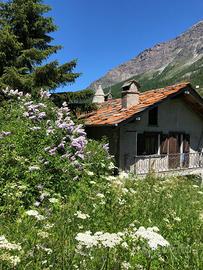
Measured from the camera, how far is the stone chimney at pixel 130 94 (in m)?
20.0

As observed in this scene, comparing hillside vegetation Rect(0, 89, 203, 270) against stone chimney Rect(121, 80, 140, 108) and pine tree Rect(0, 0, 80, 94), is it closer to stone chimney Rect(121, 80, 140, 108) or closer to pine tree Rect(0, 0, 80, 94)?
pine tree Rect(0, 0, 80, 94)

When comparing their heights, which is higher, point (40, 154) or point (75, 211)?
point (40, 154)

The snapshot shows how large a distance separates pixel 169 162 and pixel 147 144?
212 cm

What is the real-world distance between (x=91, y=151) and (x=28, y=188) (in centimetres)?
477

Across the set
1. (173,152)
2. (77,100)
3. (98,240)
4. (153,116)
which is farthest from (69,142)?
(173,152)

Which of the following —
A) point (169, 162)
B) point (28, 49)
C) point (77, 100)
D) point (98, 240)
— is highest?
point (28, 49)

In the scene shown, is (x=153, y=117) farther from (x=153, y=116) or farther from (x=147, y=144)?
(x=147, y=144)

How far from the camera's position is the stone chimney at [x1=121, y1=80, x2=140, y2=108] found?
20.0 m

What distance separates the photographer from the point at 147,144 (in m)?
20.8

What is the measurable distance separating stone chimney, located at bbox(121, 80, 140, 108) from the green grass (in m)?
12.0

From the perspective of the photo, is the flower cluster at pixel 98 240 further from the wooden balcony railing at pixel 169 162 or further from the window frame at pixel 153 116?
the window frame at pixel 153 116

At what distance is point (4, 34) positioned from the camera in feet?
55.8

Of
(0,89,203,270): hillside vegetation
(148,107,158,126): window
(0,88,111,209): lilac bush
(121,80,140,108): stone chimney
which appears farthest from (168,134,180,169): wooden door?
(0,88,111,209): lilac bush

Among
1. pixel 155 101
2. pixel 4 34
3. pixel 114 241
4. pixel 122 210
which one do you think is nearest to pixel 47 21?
pixel 4 34
